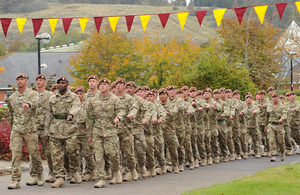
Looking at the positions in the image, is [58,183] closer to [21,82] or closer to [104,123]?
[104,123]

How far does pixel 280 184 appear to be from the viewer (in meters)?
11.1

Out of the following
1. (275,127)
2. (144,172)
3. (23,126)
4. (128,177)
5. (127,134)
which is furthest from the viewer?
(275,127)

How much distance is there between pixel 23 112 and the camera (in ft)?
39.3

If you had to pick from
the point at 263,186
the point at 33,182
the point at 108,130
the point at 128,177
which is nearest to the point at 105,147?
the point at 108,130

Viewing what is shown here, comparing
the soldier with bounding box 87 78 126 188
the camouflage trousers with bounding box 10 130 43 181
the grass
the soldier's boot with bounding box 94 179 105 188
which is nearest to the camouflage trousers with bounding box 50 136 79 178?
the camouflage trousers with bounding box 10 130 43 181

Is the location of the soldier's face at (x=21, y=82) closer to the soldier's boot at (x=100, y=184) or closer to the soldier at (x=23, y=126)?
the soldier at (x=23, y=126)

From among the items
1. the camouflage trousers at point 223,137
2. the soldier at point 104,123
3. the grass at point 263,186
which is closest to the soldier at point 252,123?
the camouflage trousers at point 223,137

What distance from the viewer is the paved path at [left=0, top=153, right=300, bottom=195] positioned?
1114cm

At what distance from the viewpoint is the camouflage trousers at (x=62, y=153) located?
1200 centimetres

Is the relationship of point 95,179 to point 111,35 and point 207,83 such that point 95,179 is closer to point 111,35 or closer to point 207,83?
point 207,83

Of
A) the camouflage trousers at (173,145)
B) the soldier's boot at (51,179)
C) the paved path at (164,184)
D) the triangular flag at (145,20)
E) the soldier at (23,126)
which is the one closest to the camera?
the paved path at (164,184)

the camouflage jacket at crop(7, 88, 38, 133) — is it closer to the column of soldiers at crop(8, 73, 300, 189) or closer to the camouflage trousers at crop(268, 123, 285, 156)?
the column of soldiers at crop(8, 73, 300, 189)

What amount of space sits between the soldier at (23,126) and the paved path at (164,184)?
55cm

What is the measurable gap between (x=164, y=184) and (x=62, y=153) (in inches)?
96.0
